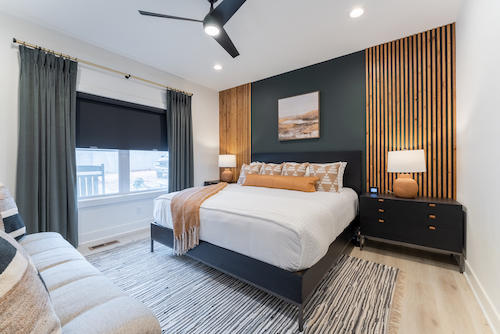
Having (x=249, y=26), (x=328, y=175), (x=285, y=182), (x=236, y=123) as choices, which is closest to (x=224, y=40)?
(x=249, y=26)

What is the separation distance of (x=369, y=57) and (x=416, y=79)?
0.71 metres

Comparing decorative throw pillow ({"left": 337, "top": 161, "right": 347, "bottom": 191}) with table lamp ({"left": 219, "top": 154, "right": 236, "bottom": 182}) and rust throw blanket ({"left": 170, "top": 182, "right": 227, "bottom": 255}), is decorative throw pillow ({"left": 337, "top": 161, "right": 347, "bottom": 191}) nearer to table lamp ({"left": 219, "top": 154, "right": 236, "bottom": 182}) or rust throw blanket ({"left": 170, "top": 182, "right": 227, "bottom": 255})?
rust throw blanket ({"left": 170, "top": 182, "right": 227, "bottom": 255})

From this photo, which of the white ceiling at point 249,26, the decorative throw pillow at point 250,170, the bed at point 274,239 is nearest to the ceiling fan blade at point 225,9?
the white ceiling at point 249,26

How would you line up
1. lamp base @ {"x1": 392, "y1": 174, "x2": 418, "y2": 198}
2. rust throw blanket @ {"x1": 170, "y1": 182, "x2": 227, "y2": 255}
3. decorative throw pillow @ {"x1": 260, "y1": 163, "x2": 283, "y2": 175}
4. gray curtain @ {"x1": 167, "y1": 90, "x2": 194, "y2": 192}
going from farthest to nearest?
gray curtain @ {"x1": 167, "y1": 90, "x2": 194, "y2": 192} < decorative throw pillow @ {"x1": 260, "y1": 163, "x2": 283, "y2": 175} < lamp base @ {"x1": 392, "y1": 174, "x2": 418, "y2": 198} < rust throw blanket @ {"x1": 170, "y1": 182, "x2": 227, "y2": 255}

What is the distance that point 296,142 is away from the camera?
151 inches

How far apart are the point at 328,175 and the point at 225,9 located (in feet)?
7.39

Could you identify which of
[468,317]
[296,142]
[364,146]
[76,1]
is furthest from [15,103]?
[468,317]

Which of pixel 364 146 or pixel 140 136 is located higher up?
pixel 140 136

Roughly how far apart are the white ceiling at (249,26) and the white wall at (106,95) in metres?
0.15

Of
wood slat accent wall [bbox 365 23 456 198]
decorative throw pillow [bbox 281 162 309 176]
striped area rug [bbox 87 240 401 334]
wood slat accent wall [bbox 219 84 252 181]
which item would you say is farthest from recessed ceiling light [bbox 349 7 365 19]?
striped area rug [bbox 87 240 401 334]

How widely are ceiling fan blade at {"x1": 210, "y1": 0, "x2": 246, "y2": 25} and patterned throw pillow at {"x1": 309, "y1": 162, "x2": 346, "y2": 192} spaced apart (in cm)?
217

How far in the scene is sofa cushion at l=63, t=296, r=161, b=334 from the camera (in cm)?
77

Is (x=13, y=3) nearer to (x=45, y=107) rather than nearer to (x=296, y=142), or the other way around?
(x=45, y=107)

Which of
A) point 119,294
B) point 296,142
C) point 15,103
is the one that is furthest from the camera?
point 296,142
